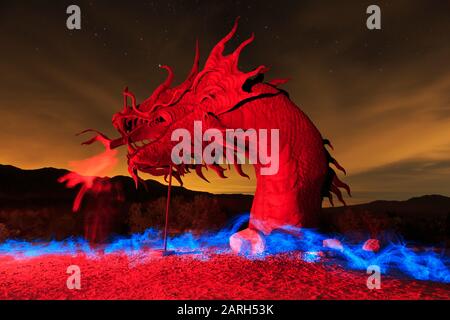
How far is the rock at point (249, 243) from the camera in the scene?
20.8ft

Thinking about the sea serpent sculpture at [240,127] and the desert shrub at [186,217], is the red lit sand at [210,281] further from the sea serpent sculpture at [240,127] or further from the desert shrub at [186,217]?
the desert shrub at [186,217]

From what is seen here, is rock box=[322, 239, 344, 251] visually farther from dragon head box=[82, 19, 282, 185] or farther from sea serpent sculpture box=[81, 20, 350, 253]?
dragon head box=[82, 19, 282, 185]

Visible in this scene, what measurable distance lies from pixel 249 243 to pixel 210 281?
5.50 ft

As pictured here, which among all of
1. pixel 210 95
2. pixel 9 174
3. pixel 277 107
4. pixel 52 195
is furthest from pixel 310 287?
pixel 9 174

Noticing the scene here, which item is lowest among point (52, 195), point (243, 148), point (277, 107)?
point (52, 195)

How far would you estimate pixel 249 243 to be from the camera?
6.42 meters

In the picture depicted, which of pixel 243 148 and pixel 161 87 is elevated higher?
pixel 161 87

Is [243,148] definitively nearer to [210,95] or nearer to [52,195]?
[210,95]

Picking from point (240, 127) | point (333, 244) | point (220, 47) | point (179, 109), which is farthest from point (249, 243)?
point (220, 47)

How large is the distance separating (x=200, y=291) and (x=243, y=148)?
317cm

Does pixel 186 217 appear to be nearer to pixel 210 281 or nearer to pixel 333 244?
pixel 333 244

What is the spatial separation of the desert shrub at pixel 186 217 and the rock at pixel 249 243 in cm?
654

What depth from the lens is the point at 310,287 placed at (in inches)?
180

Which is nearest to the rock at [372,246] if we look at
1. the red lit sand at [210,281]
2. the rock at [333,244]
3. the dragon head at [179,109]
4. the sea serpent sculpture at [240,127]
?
the rock at [333,244]
